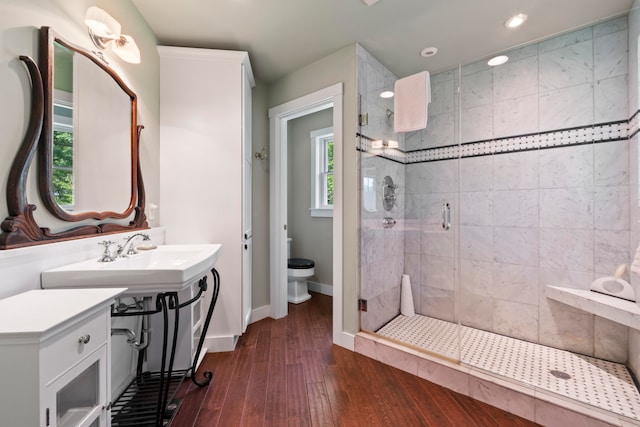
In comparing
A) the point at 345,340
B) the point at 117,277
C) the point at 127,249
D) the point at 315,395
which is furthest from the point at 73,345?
the point at 345,340

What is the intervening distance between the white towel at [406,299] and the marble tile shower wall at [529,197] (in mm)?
76

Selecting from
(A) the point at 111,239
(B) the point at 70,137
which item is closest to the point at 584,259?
(A) the point at 111,239

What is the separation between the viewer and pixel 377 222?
2.30 meters

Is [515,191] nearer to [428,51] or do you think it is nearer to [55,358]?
[428,51]

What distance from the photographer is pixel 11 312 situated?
28.7 inches

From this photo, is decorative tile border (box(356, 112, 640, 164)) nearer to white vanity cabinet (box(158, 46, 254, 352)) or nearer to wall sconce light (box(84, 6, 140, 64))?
white vanity cabinet (box(158, 46, 254, 352))

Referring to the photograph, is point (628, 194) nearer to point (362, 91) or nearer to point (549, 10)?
point (549, 10)

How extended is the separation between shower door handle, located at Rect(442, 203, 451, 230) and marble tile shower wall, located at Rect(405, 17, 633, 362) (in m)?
0.06

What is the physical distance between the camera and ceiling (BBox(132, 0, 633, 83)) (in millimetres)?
1666

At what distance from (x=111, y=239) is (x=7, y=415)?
3.12 feet

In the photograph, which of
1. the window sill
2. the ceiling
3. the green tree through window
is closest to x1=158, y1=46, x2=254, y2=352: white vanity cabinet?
the ceiling

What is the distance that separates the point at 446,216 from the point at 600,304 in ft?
3.52

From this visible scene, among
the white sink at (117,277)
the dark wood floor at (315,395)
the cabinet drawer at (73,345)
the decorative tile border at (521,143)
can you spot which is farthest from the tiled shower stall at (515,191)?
the cabinet drawer at (73,345)

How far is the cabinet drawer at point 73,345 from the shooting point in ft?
2.15
